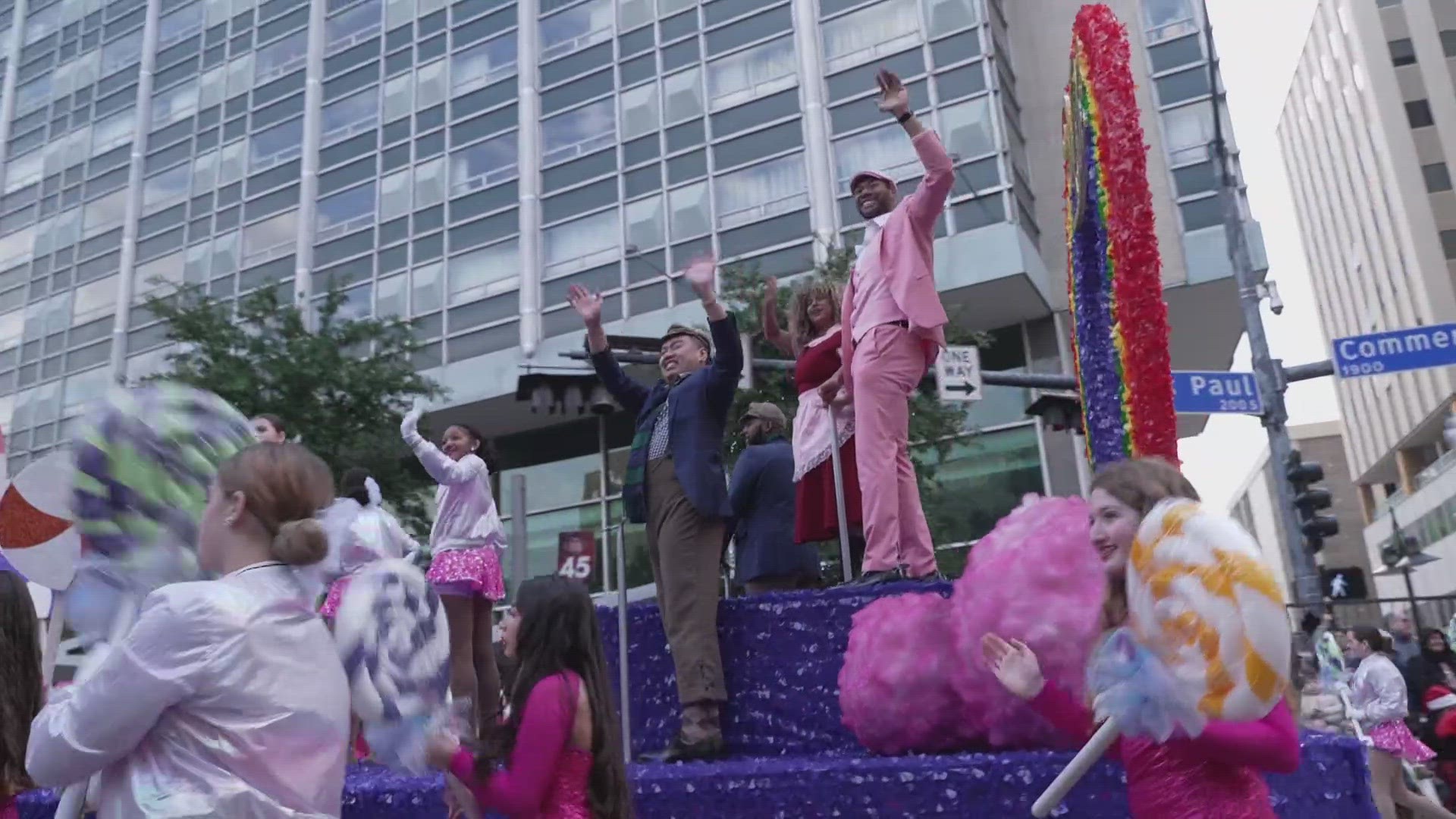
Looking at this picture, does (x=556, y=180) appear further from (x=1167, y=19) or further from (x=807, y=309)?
(x=807, y=309)

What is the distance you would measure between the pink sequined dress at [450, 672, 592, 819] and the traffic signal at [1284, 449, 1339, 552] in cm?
993

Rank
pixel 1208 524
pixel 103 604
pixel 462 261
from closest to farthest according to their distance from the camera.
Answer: pixel 1208 524 < pixel 103 604 < pixel 462 261

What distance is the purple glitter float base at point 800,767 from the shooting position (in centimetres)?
314

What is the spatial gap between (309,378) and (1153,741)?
16180 millimetres

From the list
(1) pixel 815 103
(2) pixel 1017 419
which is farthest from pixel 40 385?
(2) pixel 1017 419

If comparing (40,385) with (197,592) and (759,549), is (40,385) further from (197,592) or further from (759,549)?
(197,592)

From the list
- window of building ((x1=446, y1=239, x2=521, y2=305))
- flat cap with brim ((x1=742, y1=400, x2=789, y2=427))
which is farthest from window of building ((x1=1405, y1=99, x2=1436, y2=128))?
flat cap with brim ((x1=742, y1=400, x2=789, y2=427))

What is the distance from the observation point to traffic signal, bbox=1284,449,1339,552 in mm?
10797

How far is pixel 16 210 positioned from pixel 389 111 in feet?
46.4

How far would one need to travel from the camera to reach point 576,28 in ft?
76.5

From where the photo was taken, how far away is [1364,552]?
8031cm

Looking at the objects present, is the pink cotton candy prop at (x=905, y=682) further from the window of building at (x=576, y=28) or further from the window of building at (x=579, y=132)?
the window of building at (x=576, y=28)

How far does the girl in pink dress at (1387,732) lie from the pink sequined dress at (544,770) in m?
7.04

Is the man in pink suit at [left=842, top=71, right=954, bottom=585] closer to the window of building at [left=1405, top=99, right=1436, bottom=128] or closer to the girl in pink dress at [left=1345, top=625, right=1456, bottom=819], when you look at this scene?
the girl in pink dress at [left=1345, top=625, right=1456, bottom=819]
